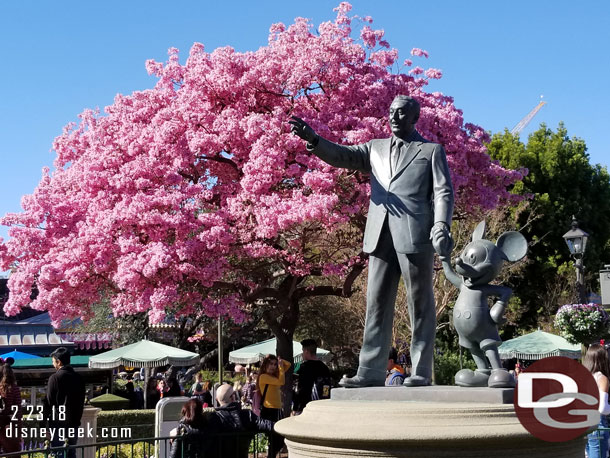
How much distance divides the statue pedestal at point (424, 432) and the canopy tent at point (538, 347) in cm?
1486

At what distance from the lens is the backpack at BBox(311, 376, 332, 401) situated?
29.8ft

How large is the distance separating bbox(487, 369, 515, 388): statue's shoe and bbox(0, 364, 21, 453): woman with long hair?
6312mm

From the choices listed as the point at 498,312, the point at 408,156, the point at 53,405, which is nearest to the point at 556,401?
the point at 498,312

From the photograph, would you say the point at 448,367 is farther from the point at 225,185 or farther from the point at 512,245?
the point at 512,245

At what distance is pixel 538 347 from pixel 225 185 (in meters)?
9.78

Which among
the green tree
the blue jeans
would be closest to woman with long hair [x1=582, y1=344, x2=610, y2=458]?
the blue jeans

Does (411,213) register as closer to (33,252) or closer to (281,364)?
(281,364)

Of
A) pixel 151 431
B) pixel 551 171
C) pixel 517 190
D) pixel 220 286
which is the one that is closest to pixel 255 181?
pixel 220 286

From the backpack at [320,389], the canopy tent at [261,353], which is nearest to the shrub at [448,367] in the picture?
the canopy tent at [261,353]

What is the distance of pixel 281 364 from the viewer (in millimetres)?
11141

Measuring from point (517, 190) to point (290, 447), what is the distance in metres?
26.7

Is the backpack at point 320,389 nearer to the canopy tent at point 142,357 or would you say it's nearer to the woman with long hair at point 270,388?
the woman with long hair at point 270,388

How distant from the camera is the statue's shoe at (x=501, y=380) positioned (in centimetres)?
514

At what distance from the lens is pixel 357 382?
5.73 metres
